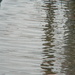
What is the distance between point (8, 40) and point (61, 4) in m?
11.8

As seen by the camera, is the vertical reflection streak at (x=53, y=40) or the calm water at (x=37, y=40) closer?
the calm water at (x=37, y=40)

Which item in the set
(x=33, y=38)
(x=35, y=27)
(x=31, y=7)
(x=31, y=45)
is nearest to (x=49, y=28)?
(x=35, y=27)

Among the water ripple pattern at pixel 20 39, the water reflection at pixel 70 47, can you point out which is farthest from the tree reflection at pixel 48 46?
the water reflection at pixel 70 47

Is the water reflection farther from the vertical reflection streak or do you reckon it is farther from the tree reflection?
the tree reflection

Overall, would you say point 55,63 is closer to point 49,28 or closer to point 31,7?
point 49,28

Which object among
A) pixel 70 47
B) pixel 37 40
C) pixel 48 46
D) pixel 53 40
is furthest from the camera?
pixel 53 40

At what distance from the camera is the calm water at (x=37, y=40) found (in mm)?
11633

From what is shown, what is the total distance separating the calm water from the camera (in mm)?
11633

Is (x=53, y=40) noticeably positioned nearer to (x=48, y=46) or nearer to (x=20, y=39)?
(x=48, y=46)

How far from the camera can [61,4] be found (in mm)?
26062

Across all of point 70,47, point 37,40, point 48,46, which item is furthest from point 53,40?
point 70,47

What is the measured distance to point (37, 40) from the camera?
598 inches

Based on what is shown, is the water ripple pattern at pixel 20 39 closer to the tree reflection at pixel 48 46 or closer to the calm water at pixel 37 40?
the calm water at pixel 37 40

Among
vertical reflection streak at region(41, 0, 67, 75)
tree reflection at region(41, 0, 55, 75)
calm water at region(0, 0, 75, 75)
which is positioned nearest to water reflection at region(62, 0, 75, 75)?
calm water at region(0, 0, 75, 75)
